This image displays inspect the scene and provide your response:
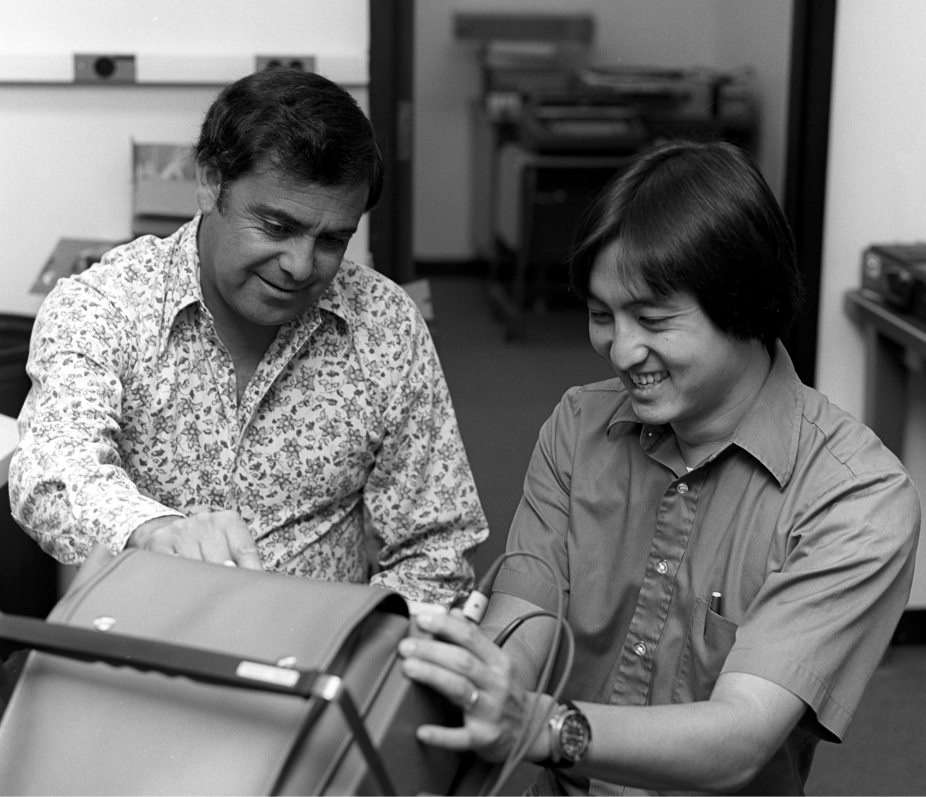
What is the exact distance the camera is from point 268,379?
159 cm

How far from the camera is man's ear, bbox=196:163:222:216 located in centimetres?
150

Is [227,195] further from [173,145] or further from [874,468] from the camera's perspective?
[173,145]

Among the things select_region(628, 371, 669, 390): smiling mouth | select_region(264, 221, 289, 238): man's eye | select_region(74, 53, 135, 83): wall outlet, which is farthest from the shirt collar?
select_region(74, 53, 135, 83): wall outlet

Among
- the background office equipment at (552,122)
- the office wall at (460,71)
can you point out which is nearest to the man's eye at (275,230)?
the background office equipment at (552,122)

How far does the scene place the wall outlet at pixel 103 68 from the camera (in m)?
2.71

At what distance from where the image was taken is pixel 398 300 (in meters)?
1.69

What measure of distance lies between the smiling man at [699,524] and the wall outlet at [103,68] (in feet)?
5.66

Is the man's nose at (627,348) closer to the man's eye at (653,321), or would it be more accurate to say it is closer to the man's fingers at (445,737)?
the man's eye at (653,321)

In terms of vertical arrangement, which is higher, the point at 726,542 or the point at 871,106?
the point at 871,106

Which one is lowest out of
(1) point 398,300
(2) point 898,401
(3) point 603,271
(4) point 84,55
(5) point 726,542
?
(2) point 898,401

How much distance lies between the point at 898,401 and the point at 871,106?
667 millimetres

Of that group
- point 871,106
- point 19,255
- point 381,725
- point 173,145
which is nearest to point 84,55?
point 173,145

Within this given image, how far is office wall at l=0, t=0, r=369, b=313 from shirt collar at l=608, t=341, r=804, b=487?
1.63 meters

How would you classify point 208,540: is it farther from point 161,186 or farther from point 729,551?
point 161,186
